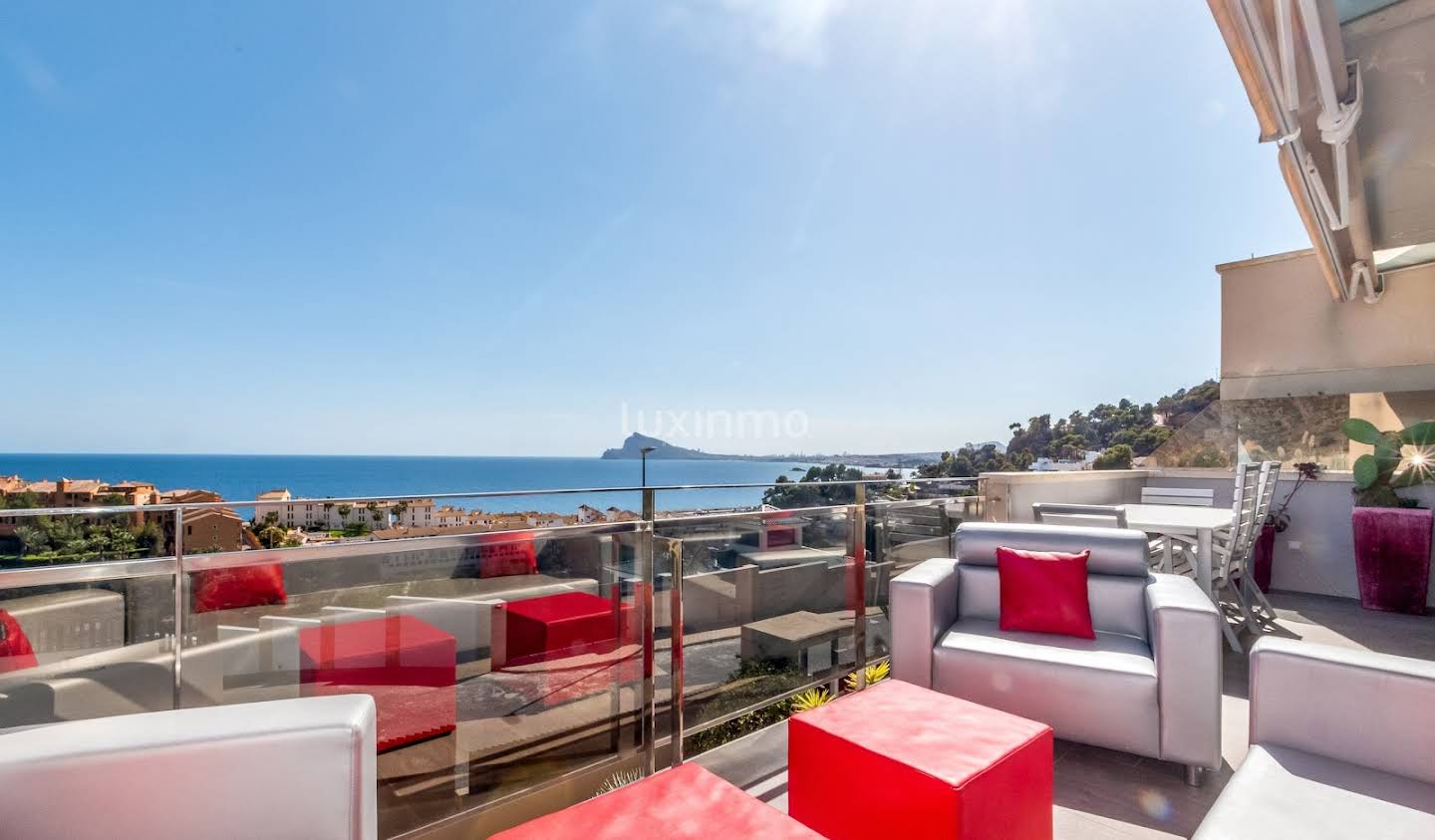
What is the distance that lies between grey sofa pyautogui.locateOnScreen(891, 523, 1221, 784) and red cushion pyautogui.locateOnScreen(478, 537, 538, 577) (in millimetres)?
1594

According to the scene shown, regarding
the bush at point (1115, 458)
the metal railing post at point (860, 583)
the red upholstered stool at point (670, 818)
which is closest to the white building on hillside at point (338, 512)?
the red upholstered stool at point (670, 818)

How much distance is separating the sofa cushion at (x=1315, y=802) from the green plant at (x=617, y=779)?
1738 mm

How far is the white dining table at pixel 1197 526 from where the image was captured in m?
3.89

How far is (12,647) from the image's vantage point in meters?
1.43

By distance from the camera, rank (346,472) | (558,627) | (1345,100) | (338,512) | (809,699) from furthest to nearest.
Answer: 1. (346,472)
2. (1345,100)
3. (809,699)
4. (558,627)
5. (338,512)

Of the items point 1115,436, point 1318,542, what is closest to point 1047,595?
point 1318,542

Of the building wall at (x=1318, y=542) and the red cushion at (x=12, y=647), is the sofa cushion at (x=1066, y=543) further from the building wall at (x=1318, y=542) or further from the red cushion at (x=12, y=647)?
the building wall at (x=1318, y=542)

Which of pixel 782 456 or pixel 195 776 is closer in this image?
pixel 195 776

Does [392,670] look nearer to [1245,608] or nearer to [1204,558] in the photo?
[1204,558]

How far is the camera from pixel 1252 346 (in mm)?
7160

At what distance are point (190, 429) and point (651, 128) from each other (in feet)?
100

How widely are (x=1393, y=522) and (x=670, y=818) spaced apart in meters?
6.57

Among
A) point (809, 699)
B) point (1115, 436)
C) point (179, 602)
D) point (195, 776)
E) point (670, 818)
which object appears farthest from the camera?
point (1115, 436)

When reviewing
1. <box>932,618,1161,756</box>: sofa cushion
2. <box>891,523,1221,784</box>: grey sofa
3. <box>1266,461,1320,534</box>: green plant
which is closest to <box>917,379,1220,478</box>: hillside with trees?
<box>1266,461,1320,534</box>: green plant
